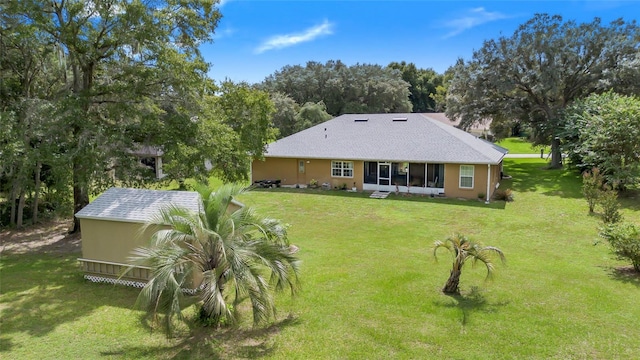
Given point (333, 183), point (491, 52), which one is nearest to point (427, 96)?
point (491, 52)

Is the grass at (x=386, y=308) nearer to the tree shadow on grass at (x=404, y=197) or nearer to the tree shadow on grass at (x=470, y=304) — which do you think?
the tree shadow on grass at (x=470, y=304)

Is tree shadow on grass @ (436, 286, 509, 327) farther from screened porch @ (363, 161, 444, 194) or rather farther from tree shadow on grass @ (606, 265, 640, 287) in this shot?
screened porch @ (363, 161, 444, 194)

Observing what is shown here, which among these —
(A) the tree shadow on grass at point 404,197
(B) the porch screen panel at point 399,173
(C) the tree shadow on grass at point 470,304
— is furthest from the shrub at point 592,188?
(C) the tree shadow on grass at point 470,304

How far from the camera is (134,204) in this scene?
10.9 m

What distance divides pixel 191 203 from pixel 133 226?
1.60 meters

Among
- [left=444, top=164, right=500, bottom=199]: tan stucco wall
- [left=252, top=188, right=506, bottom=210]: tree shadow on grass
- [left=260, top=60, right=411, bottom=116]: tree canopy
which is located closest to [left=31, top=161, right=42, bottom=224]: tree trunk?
[left=252, top=188, right=506, bottom=210]: tree shadow on grass

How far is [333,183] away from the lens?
24.9 metres

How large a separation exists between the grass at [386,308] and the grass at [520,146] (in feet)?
100

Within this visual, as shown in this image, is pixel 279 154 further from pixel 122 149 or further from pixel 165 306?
pixel 165 306

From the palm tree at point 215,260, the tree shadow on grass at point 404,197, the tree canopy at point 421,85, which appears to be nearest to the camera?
the palm tree at point 215,260

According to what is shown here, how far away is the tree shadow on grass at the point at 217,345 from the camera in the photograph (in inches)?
282

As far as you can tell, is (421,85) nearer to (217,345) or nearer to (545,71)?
(545,71)

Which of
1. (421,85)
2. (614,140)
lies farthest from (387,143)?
(421,85)

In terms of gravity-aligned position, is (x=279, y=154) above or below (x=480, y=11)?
below
